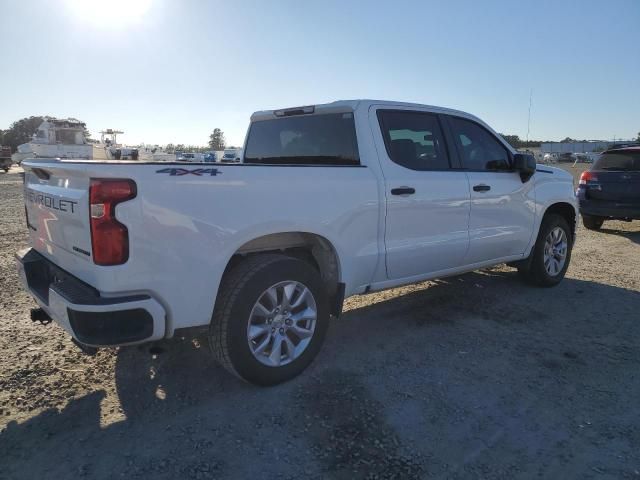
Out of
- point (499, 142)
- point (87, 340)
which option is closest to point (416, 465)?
point (87, 340)

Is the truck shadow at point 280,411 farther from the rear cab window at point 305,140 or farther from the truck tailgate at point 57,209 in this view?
the rear cab window at point 305,140

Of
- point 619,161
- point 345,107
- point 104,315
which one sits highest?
point 345,107

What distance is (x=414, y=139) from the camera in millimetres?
4148

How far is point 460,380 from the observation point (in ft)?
11.1

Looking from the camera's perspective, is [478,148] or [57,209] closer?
[57,209]

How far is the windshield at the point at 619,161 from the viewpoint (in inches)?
353

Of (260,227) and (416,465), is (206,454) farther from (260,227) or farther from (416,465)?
(260,227)

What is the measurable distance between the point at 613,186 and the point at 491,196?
5.87m

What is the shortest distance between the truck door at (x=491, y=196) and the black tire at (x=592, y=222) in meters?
5.78

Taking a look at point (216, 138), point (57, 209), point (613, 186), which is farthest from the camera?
point (216, 138)

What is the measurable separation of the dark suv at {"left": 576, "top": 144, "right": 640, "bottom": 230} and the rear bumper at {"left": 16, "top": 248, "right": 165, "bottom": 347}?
9046 millimetres

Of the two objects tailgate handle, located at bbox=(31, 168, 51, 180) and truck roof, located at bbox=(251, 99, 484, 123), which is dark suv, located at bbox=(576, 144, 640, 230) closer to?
truck roof, located at bbox=(251, 99, 484, 123)

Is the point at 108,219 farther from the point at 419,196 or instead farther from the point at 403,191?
the point at 419,196

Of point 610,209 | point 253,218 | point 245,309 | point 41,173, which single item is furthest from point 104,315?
point 610,209
